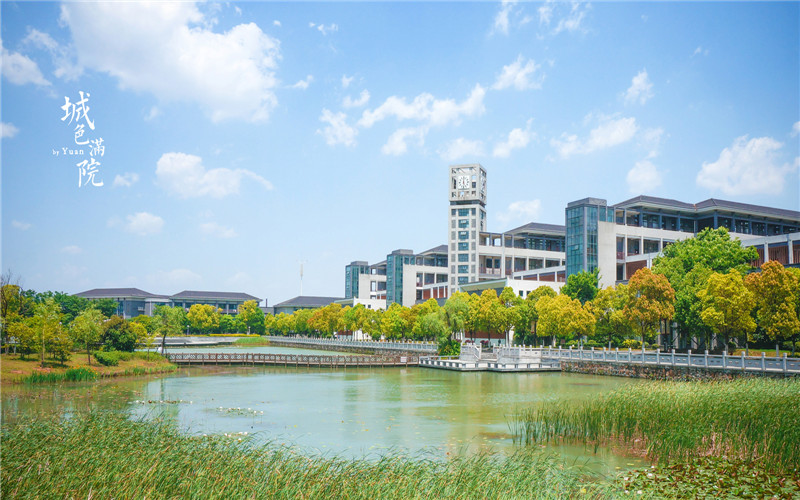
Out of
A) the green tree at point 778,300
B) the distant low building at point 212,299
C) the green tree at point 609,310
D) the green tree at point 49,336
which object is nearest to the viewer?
the green tree at point 778,300

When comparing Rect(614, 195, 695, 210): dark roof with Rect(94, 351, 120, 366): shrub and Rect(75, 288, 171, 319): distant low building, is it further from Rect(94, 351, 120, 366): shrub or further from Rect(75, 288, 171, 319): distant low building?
Rect(75, 288, 171, 319): distant low building

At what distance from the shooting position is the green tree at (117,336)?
4353 cm

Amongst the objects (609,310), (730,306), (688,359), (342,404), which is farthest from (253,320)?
(730,306)

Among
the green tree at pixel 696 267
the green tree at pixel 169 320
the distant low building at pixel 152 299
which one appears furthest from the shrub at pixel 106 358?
the distant low building at pixel 152 299

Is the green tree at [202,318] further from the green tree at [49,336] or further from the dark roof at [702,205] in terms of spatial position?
the green tree at [49,336]

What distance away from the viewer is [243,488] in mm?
9102

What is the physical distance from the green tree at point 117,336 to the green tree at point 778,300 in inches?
1618

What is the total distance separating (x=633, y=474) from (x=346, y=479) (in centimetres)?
644

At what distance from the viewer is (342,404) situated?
28.1 meters

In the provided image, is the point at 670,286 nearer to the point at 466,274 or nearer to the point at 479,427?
the point at 479,427

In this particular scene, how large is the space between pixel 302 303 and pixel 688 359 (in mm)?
119044

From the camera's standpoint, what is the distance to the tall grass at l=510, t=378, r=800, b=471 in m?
14.3

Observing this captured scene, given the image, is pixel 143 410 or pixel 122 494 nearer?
pixel 122 494

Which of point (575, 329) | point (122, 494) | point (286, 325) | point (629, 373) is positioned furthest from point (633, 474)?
point (286, 325)
